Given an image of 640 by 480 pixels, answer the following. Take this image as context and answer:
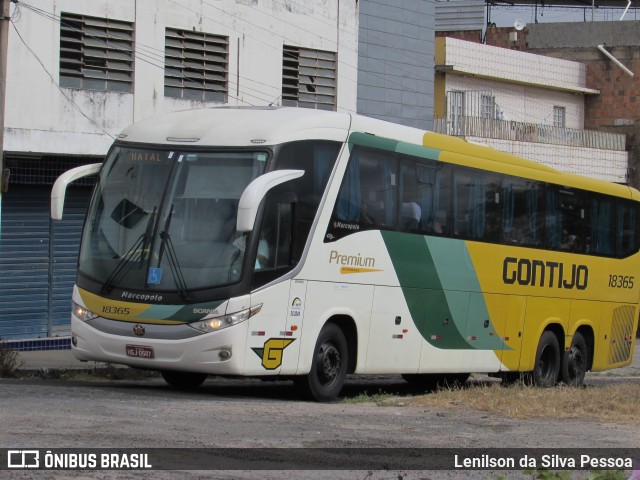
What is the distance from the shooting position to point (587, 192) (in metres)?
20.7

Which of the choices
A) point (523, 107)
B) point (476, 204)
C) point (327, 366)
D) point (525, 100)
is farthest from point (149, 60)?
point (525, 100)

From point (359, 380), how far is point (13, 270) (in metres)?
6.89

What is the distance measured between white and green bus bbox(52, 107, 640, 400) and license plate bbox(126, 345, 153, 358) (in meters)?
0.02

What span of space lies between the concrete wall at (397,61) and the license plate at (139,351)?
16.2m

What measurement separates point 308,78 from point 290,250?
13.8 metres

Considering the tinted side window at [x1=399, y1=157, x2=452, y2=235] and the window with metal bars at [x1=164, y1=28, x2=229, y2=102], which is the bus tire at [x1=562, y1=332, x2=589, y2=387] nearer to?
the tinted side window at [x1=399, y1=157, x2=452, y2=235]

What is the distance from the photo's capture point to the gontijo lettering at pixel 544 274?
18.3m

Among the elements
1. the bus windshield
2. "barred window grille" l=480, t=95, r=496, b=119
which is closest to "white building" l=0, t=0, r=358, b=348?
the bus windshield

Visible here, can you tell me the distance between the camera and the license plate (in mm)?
13008

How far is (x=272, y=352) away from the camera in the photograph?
13.2 meters

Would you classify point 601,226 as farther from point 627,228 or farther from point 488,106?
point 488,106

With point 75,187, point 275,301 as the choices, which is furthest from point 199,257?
point 75,187

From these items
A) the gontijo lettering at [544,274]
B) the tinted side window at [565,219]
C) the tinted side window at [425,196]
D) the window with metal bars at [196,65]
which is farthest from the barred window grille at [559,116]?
the tinted side window at [425,196]

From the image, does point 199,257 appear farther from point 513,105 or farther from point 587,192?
point 513,105
